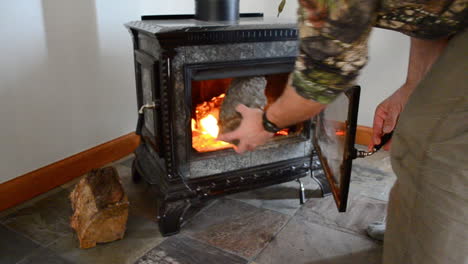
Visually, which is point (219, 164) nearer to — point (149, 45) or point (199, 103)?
point (199, 103)

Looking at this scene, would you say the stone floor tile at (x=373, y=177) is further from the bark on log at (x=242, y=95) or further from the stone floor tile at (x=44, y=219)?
the stone floor tile at (x=44, y=219)

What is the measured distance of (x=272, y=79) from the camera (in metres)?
1.76

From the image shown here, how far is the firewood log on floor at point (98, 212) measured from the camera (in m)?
1.46

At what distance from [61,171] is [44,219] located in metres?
0.31

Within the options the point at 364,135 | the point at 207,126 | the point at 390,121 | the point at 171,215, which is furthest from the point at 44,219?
the point at 364,135

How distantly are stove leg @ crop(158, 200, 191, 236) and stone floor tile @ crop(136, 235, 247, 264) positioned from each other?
50 mm

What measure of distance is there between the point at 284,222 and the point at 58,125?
1.09 m

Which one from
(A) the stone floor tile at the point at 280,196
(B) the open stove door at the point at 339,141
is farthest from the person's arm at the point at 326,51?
(A) the stone floor tile at the point at 280,196

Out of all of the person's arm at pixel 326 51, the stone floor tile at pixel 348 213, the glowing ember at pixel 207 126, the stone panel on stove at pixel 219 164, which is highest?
the person's arm at pixel 326 51

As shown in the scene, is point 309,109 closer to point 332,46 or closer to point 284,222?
point 332,46

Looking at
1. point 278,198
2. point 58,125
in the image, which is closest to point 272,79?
point 278,198

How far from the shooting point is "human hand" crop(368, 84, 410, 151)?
1229 mm

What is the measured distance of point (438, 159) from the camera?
0.75m

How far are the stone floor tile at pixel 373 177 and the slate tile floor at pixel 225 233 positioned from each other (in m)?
0.01
